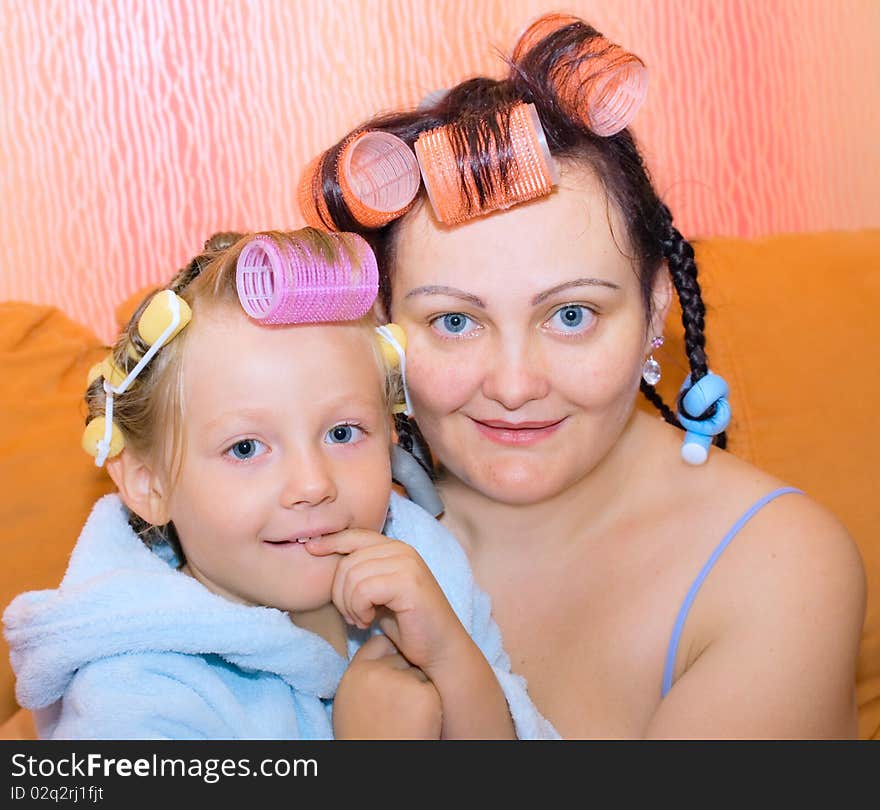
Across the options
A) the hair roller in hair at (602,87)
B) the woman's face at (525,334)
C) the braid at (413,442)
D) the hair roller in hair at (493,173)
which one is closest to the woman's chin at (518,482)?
the woman's face at (525,334)

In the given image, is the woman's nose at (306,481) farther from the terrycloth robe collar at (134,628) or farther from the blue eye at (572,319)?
the blue eye at (572,319)

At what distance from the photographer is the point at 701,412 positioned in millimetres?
1555

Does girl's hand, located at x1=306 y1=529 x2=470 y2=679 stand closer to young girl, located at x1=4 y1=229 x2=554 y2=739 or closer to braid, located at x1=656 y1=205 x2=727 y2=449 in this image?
young girl, located at x1=4 y1=229 x2=554 y2=739

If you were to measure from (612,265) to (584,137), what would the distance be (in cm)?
18

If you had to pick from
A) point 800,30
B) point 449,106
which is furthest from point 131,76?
point 800,30

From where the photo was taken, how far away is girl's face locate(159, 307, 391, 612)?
1.28m

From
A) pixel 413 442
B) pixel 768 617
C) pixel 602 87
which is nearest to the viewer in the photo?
pixel 768 617

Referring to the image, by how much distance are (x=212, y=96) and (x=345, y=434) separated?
54.3 inches

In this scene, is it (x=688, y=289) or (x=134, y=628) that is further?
(x=688, y=289)

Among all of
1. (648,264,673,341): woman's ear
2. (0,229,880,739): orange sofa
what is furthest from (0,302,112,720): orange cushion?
(648,264,673,341): woman's ear

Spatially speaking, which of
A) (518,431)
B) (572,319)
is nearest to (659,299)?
(572,319)

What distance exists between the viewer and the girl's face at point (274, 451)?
4.21 ft

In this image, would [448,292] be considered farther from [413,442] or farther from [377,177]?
[413,442]
